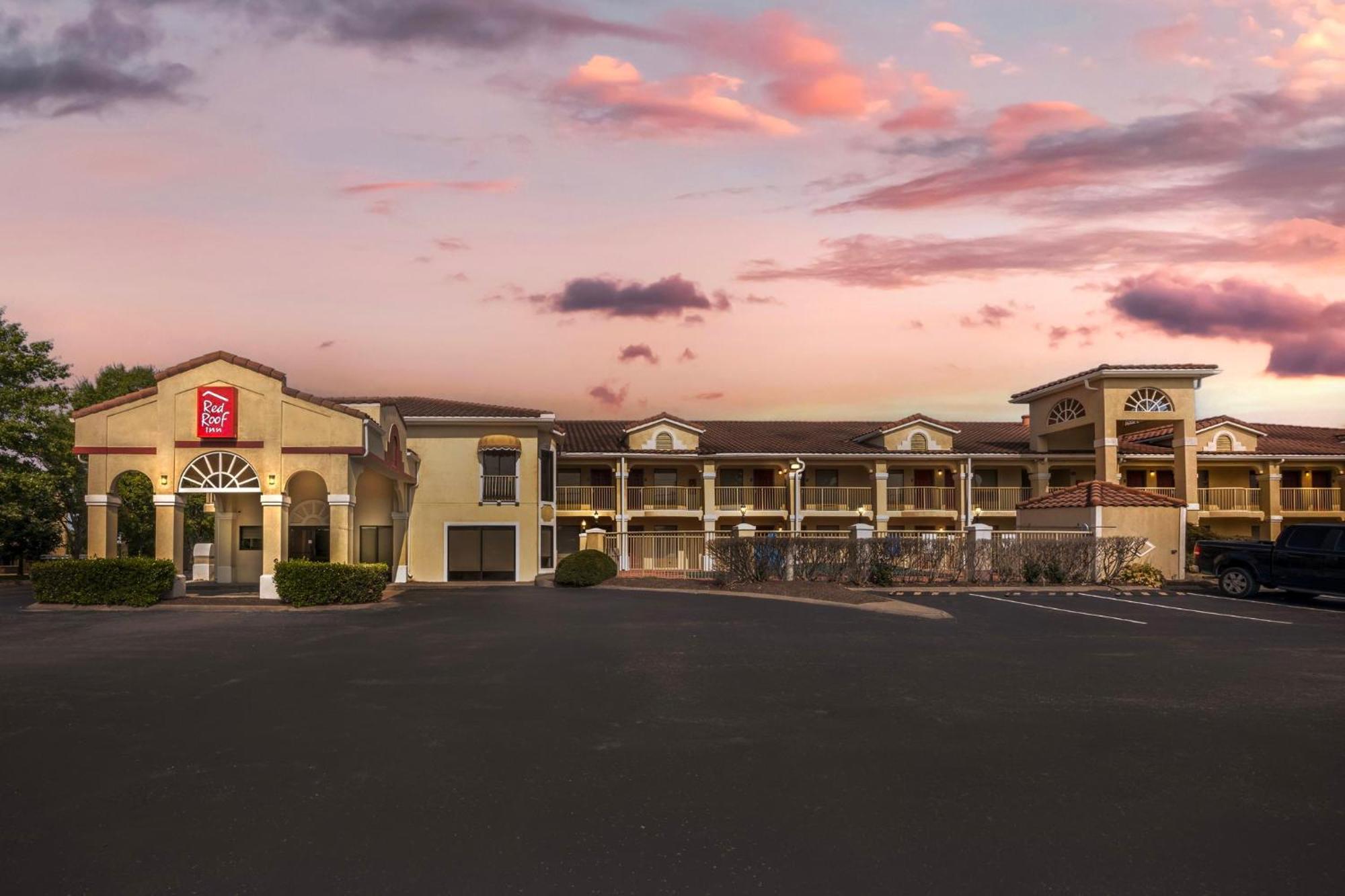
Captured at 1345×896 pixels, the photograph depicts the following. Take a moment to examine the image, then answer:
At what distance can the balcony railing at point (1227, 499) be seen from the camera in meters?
46.5

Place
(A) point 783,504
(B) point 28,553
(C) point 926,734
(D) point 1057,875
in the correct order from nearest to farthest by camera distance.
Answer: (D) point 1057,875, (C) point 926,734, (B) point 28,553, (A) point 783,504

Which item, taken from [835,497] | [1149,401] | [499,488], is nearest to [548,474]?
[499,488]

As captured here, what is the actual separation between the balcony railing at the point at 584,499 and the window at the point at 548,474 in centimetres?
519

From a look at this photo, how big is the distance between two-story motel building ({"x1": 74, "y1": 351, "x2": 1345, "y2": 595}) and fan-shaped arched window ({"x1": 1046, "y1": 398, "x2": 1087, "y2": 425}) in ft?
0.33

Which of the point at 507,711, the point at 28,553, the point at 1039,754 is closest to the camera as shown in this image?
the point at 1039,754

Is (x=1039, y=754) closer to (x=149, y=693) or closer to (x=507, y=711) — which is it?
(x=507, y=711)

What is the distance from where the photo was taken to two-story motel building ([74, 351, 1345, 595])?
2666 centimetres

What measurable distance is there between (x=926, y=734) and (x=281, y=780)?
5.50 m

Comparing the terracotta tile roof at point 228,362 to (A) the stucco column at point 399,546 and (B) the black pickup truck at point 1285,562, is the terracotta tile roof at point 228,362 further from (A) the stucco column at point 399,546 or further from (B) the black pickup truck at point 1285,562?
(B) the black pickup truck at point 1285,562

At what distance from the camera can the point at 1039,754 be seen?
8117 mm

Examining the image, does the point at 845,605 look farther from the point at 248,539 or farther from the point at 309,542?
the point at 248,539

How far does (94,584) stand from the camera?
24.4 m

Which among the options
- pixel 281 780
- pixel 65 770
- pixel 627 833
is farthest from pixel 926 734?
pixel 65 770

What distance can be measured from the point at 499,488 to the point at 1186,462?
97.3 feet
